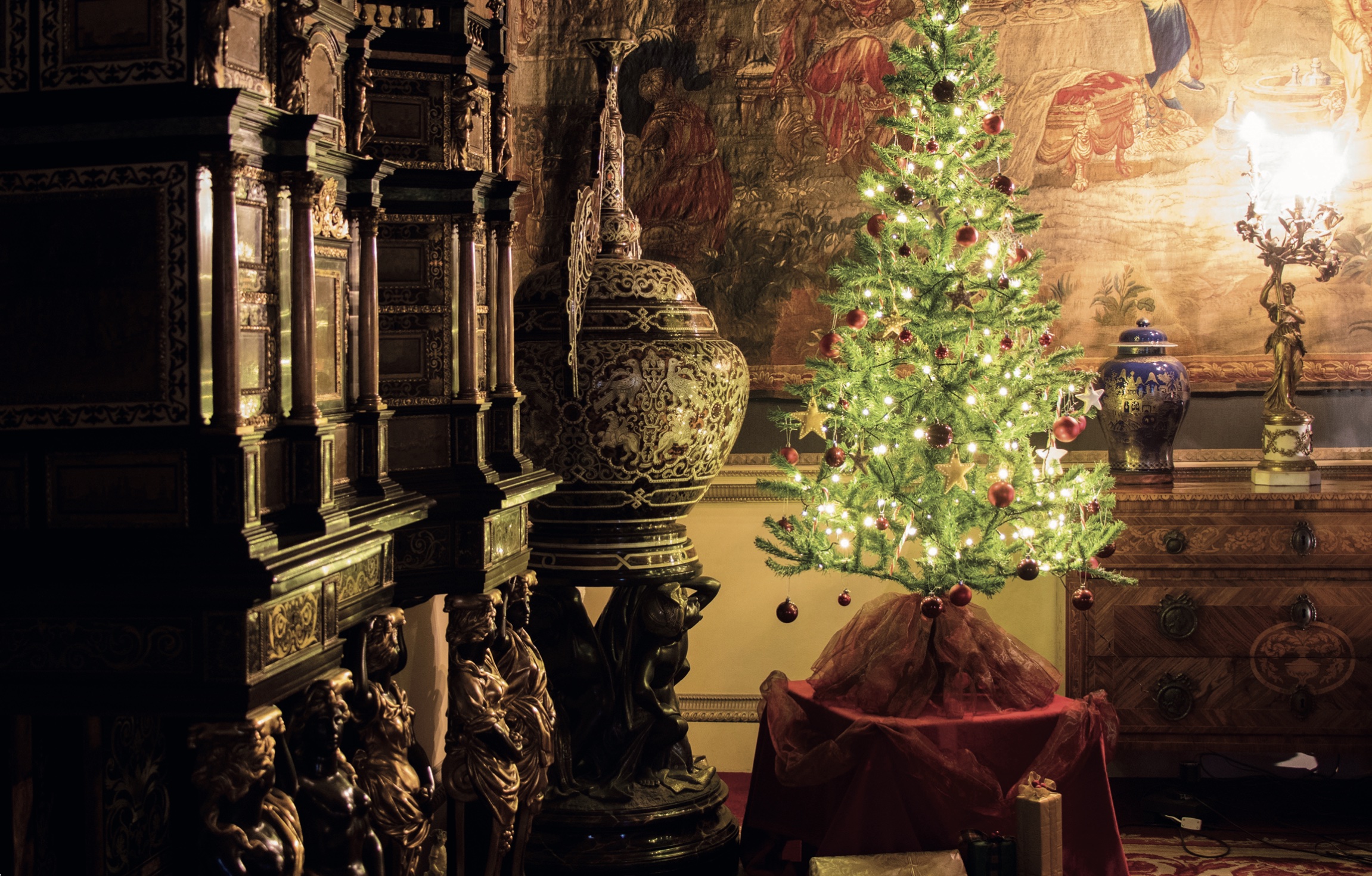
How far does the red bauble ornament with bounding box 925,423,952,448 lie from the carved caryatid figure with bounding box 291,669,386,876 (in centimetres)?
259

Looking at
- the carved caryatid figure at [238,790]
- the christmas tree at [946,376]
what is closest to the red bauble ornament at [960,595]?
the christmas tree at [946,376]

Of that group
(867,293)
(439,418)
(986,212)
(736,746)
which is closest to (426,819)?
(439,418)

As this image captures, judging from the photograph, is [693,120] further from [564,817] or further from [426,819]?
[426,819]

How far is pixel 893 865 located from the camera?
4426mm

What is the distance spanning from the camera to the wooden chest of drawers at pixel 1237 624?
570 centimetres

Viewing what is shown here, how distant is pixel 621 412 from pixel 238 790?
8.67 ft

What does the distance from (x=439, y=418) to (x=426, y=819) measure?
1052mm

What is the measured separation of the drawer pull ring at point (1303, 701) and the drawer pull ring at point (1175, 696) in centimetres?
41

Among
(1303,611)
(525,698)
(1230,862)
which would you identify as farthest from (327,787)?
(1303,611)

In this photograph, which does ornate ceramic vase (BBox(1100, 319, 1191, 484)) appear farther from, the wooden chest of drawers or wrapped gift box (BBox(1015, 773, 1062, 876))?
wrapped gift box (BBox(1015, 773, 1062, 876))

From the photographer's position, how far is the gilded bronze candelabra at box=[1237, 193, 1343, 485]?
604cm

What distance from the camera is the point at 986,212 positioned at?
16.4 feet

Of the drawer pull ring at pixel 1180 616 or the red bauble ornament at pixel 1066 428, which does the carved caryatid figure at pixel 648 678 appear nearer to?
the red bauble ornament at pixel 1066 428

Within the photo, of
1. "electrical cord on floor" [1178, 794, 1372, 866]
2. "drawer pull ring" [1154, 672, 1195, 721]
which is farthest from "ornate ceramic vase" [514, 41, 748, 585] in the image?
"electrical cord on floor" [1178, 794, 1372, 866]
